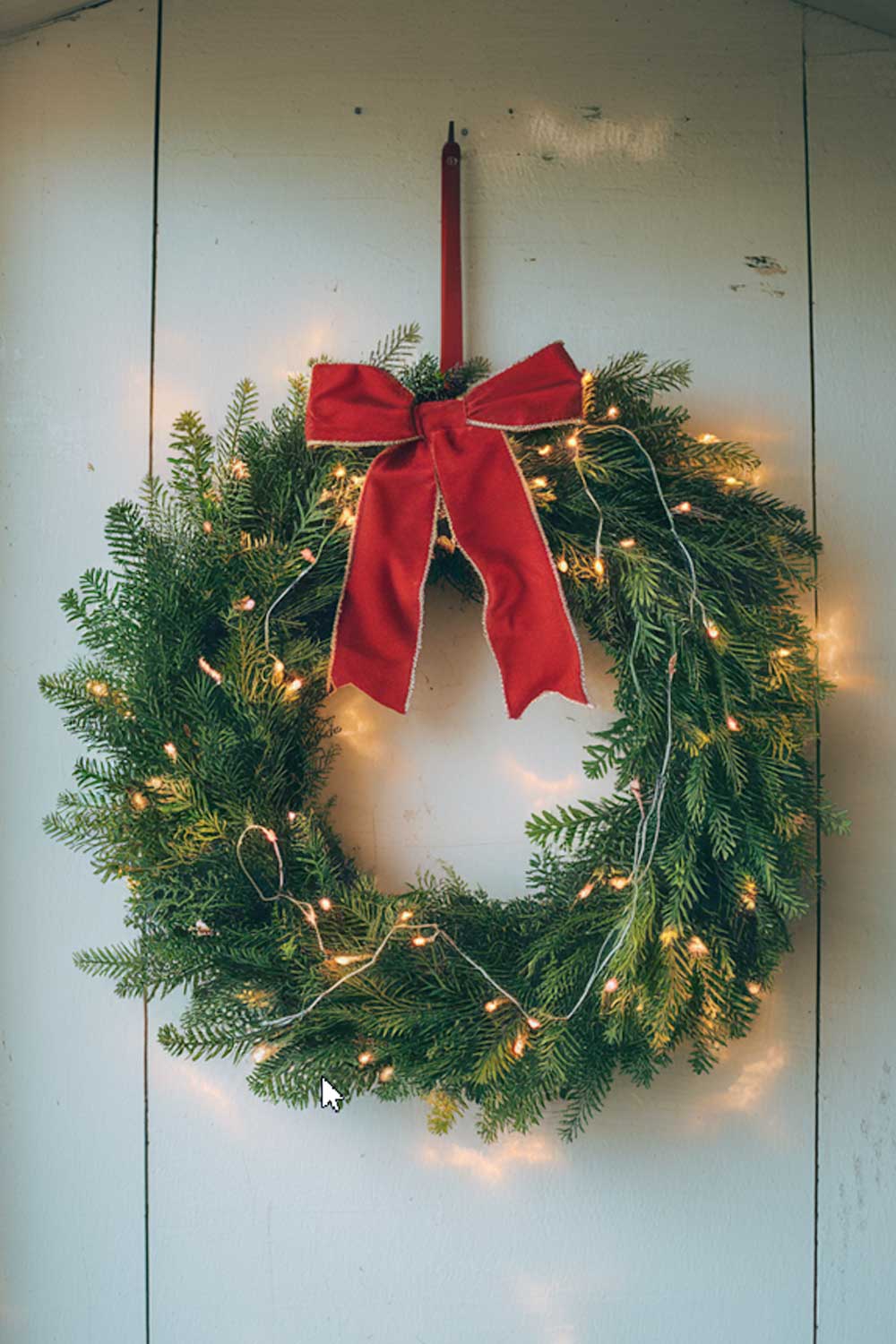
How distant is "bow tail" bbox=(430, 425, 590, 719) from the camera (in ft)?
3.58

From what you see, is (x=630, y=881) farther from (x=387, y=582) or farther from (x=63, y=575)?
(x=63, y=575)

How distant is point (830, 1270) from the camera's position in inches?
48.0

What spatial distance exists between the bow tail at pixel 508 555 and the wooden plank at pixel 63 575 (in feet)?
1.35

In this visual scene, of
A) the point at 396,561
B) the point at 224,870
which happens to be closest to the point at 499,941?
the point at 224,870

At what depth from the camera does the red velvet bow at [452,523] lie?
1.09 metres

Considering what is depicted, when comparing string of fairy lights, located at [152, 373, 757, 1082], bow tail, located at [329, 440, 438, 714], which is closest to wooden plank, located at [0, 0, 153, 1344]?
string of fairy lights, located at [152, 373, 757, 1082]

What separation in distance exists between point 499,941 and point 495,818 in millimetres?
155

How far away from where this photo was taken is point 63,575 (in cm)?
125

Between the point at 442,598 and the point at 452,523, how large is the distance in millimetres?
152

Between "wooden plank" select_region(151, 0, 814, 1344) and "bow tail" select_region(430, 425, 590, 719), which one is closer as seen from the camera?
"bow tail" select_region(430, 425, 590, 719)

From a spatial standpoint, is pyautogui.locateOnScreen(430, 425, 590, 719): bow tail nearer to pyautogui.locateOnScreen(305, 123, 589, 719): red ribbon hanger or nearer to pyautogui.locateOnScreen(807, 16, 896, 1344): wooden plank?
pyautogui.locateOnScreen(305, 123, 589, 719): red ribbon hanger

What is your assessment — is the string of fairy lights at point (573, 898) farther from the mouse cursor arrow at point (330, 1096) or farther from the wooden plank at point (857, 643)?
the wooden plank at point (857, 643)

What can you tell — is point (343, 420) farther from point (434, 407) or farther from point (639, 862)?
point (639, 862)

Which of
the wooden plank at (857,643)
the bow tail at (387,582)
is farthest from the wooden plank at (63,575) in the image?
the wooden plank at (857,643)
